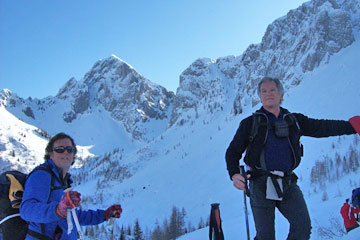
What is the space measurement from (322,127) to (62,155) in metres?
3.01

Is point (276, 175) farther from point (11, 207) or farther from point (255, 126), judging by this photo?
point (11, 207)

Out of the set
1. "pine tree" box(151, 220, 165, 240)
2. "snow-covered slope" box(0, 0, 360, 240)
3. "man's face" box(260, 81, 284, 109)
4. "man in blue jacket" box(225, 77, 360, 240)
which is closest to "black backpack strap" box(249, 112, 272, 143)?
"man in blue jacket" box(225, 77, 360, 240)

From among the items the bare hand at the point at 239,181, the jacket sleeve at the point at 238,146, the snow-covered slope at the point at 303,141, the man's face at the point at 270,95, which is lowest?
the bare hand at the point at 239,181

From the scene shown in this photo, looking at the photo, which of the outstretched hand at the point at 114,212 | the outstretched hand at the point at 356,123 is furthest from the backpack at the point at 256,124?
the outstretched hand at the point at 114,212

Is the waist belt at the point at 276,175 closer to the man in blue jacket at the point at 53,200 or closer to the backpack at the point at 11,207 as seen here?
the man in blue jacket at the point at 53,200

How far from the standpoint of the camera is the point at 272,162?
2.99m

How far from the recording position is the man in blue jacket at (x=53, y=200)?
2.53 metres

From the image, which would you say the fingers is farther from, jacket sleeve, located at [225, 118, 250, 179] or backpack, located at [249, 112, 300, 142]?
backpack, located at [249, 112, 300, 142]

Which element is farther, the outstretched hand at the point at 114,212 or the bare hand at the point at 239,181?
the outstretched hand at the point at 114,212

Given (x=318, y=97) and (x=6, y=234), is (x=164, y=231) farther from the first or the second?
(x=6, y=234)

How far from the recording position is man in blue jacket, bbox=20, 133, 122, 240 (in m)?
2.53

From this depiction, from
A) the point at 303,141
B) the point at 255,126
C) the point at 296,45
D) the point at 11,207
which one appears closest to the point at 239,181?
the point at 255,126

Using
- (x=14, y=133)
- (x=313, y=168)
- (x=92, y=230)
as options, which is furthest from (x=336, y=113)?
(x=14, y=133)

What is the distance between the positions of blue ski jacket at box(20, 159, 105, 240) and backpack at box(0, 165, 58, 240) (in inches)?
3.1
